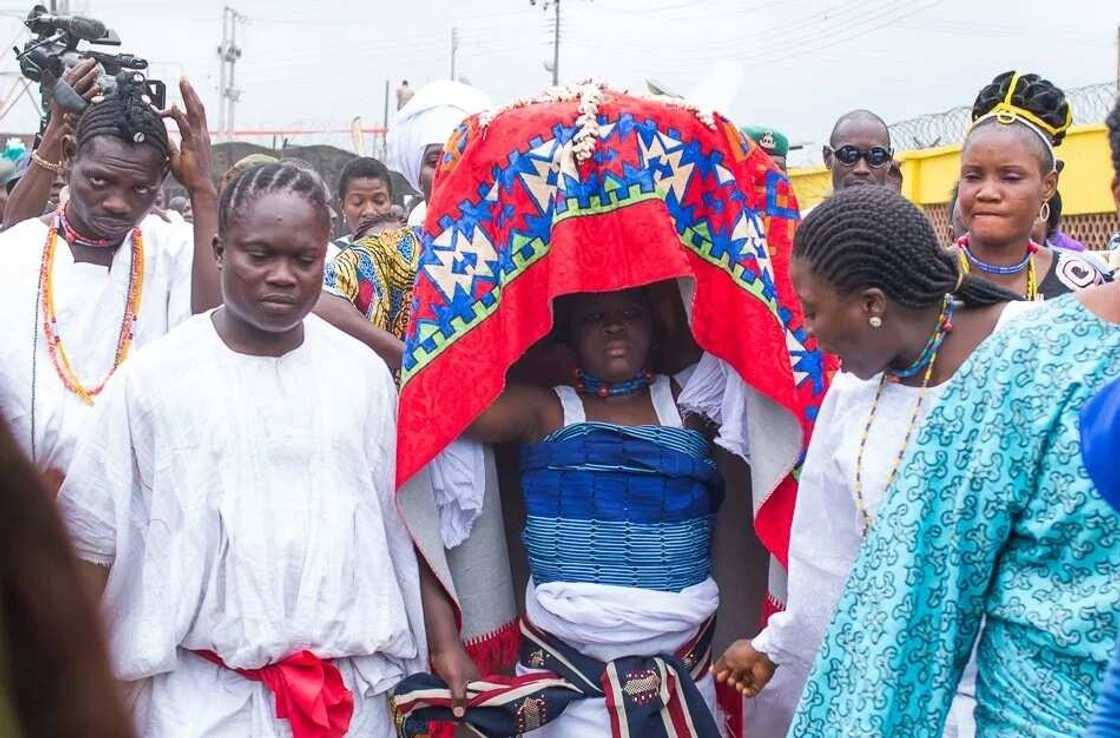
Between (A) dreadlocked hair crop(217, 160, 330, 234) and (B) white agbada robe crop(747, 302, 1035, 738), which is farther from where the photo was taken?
(A) dreadlocked hair crop(217, 160, 330, 234)

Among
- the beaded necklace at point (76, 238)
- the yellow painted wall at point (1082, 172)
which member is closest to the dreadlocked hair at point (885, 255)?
the beaded necklace at point (76, 238)

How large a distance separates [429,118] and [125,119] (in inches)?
64.6

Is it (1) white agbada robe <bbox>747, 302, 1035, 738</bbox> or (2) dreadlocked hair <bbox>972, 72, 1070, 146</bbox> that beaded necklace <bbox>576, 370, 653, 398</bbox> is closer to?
(1) white agbada robe <bbox>747, 302, 1035, 738</bbox>

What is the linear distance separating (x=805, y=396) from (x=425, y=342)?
0.96 metres

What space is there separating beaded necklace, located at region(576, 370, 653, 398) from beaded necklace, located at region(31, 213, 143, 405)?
4.26ft

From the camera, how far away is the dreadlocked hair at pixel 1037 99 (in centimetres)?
433

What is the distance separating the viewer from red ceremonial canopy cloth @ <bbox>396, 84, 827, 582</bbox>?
374 centimetres

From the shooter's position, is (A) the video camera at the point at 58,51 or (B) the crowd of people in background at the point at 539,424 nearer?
(B) the crowd of people in background at the point at 539,424

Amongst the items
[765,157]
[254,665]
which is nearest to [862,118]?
[765,157]

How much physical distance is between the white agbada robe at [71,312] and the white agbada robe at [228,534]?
0.62m

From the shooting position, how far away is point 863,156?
5797 millimetres

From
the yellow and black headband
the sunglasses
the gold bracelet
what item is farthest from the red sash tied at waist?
the sunglasses

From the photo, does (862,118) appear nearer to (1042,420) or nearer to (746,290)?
(746,290)

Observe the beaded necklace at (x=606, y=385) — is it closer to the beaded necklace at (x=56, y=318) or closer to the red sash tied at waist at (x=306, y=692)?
the red sash tied at waist at (x=306, y=692)
